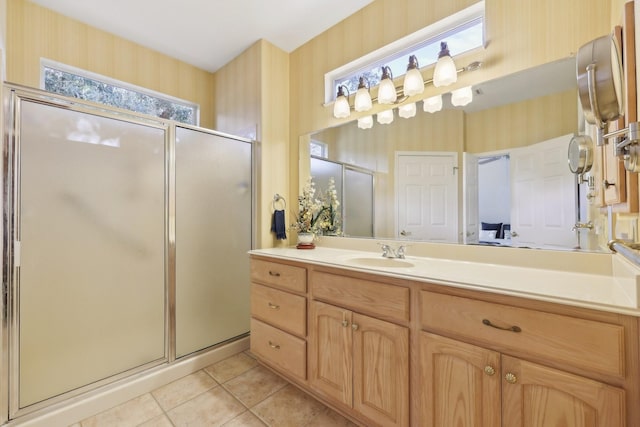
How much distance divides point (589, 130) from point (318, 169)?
5.60 ft

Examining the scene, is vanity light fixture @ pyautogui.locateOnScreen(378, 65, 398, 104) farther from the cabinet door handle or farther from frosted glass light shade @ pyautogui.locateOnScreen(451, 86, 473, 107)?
the cabinet door handle

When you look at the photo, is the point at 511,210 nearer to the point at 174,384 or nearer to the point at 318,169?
the point at 318,169

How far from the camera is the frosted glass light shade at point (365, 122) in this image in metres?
2.06

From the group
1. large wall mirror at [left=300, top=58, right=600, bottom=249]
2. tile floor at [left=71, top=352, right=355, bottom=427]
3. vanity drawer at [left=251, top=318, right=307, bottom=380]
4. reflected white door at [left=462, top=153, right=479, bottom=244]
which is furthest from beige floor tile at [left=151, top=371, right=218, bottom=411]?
reflected white door at [left=462, top=153, right=479, bottom=244]

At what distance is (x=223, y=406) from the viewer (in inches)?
66.6

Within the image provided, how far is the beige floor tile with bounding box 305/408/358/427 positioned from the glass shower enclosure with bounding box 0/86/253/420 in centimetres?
110

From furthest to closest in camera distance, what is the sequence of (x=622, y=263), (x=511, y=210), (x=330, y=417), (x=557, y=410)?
(x=330, y=417) → (x=511, y=210) → (x=622, y=263) → (x=557, y=410)

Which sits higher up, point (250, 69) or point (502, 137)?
point (250, 69)

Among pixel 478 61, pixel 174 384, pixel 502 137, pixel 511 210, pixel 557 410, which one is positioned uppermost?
pixel 478 61

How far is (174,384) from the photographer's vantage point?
1.93 metres

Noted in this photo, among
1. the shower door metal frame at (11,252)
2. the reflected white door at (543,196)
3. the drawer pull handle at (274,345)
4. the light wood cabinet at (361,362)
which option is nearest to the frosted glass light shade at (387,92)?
the reflected white door at (543,196)

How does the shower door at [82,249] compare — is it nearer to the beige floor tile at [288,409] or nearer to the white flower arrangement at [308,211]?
the beige floor tile at [288,409]

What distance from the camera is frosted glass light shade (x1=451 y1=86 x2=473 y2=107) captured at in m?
1.60

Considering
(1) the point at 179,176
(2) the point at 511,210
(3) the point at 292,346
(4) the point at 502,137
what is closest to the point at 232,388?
(3) the point at 292,346
